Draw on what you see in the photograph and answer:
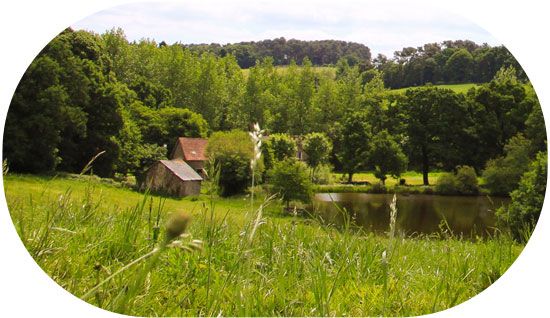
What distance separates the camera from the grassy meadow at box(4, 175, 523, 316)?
2047 millimetres

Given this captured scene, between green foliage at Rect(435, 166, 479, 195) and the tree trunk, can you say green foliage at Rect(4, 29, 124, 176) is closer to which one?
the tree trunk

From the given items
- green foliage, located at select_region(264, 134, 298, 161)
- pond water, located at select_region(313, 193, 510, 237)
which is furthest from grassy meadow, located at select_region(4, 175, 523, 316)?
green foliage, located at select_region(264, 134, 298, 161)

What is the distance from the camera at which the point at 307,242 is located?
2.92 meters

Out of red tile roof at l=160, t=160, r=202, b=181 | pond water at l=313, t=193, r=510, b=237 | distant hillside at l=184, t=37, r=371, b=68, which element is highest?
distant hillside at l=184, t=37, r=371, b=68

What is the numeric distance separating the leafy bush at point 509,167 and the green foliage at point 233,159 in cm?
169

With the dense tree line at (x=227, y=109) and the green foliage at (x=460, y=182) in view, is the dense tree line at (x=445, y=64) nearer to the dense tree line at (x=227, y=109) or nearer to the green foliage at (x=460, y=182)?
the dense tree line at (x=227, y=109)

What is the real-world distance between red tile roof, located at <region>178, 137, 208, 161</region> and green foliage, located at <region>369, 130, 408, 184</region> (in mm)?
1311

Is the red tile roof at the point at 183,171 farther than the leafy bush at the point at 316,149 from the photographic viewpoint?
No

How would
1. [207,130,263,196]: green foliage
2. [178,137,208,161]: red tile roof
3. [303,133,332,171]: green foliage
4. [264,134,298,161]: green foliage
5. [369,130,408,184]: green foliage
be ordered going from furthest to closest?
[303,133,332,171]: green foliage, [369,130,408,184]: green foliage, [264,134,298,161]: green foliage, [178,137,208,161]: red tile roof, [207,130,263,196]: green foliage

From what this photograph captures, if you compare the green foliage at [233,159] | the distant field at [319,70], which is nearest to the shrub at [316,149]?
the distant field at [319,70]

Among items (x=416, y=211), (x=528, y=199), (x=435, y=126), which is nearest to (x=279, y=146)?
(x=416, y=211)

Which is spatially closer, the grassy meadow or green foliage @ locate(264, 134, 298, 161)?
the grassy meadow

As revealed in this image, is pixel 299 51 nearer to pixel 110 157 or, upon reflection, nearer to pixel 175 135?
pixel 175 135

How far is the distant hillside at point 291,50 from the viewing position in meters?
3.36
